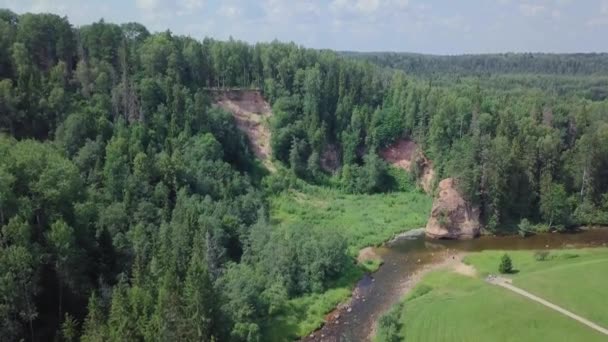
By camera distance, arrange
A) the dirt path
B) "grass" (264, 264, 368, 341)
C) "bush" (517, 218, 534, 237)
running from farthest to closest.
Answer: "bush" (517, 218, 534, 237), "grass" (264, 264, 368, 341), the dirt path

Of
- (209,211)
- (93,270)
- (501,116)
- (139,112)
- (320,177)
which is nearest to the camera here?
(93,270)

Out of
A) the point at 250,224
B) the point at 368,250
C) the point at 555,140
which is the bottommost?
the point at 368,250

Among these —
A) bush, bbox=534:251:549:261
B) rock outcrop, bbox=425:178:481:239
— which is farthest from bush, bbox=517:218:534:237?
bush, bbox=534:251:549:261

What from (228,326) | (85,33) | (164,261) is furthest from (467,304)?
(85,33)

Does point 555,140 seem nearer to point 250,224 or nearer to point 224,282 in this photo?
point 250,224

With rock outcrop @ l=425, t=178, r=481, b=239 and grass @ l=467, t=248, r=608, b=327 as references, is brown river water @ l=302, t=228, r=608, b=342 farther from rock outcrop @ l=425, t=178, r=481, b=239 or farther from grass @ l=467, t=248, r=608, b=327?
grass @ l=467, t=248, r=608, b=327

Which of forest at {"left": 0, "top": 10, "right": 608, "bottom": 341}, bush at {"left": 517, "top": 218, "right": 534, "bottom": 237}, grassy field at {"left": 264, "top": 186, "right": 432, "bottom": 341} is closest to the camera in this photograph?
forest at {"left": 0, "top": 10, "right": 608, "bottom": 341}

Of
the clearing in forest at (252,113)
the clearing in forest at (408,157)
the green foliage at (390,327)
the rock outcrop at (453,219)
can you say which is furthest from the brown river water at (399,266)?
the clearing in forest at (252,113)
